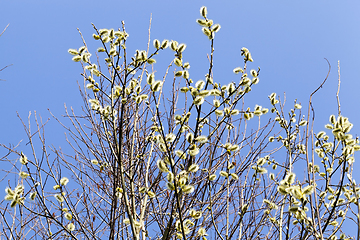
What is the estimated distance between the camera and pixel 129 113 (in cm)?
367

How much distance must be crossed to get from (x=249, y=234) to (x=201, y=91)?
220 centimetres

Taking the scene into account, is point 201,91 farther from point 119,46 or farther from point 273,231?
point 273,231

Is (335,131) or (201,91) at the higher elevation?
(201,91)

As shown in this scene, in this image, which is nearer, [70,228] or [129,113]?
[70,228]

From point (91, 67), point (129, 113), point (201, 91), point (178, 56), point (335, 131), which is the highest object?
point (129, 113)

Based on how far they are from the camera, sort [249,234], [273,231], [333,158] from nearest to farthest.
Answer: [333,158]
[249,234]
[273,231]

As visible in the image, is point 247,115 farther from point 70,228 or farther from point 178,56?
point 70,228

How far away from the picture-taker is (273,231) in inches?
139

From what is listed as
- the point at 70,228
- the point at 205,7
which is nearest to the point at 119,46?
the point at 205,7

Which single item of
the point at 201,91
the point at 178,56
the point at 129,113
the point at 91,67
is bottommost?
the point at 201,91

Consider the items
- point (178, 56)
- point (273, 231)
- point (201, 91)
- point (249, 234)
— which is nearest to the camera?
point (201, 91)

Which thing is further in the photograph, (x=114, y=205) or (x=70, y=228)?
(x=114, y=205)

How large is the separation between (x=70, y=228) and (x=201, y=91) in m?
1.63

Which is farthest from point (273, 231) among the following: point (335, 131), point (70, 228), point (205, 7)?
point (205, 7)
